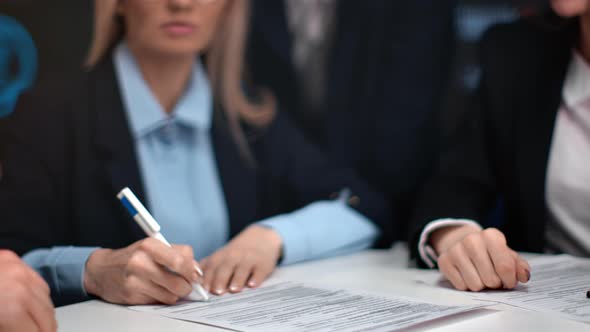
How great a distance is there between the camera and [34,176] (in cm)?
111

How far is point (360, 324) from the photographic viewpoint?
25.8 inches

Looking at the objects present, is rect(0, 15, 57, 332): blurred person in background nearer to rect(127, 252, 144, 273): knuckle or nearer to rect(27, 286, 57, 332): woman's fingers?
rect(27, 286, 57, 332): woman's fingers

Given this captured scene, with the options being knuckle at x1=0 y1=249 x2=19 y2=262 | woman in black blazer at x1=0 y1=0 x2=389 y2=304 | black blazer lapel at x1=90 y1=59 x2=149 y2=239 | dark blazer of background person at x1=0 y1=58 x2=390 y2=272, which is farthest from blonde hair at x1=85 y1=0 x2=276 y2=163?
knuckle at x1=0 y1=249 x2=19 y2=262

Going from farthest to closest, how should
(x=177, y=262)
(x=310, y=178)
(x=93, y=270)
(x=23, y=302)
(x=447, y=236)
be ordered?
(x=310, y=178) → (x=447, y=236) → (x=93, y=270) → (x=177, y=262) → (x=23, y=302)

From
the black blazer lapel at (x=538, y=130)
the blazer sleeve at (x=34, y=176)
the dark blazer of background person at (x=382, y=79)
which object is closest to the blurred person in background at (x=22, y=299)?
the blazer sleeve at (x=34, y=176)

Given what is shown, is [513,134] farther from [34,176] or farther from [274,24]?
[34,176]

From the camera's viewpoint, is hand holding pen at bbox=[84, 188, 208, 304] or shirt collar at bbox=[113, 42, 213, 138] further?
shirt collar at bbox=[113, 42, 213, 138]

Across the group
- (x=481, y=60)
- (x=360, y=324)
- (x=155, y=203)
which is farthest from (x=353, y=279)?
(x=481, y=60)

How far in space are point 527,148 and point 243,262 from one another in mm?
538

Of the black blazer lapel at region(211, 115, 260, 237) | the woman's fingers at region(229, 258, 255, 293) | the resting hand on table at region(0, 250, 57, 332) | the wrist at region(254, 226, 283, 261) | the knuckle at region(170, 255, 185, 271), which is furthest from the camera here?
the black blazer lapel at region(211, 115, 260, 237)

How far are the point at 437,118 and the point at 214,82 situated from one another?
1.73ft

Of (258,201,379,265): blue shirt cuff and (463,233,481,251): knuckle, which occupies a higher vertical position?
(463,233,481,251): knuckle

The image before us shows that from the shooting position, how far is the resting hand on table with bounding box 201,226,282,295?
2.95 feet

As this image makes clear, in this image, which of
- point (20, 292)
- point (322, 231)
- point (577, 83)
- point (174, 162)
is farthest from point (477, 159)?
point (20, 292)
